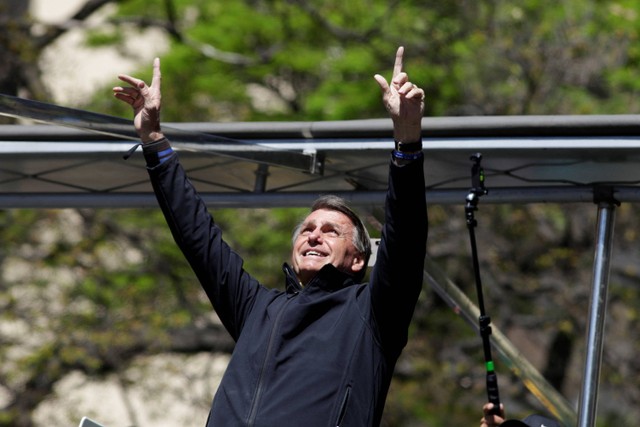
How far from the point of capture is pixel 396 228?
10.1 ft

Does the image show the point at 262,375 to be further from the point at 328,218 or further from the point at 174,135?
the point at 174,135

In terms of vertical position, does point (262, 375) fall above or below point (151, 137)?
below

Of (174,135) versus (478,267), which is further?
(174,135)

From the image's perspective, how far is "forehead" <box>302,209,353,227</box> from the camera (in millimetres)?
3439

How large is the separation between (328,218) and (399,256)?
15.7 inches

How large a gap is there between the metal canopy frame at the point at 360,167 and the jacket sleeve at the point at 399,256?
0.75 m

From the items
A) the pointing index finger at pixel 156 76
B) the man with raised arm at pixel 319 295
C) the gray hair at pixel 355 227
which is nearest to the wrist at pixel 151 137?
the man with raised arm at pixel 319 295

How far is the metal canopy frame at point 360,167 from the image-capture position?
3770 millimetres

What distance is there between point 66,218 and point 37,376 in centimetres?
162

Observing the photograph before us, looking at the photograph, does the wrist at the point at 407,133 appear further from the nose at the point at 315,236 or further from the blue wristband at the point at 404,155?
the nose at the point at 315,236

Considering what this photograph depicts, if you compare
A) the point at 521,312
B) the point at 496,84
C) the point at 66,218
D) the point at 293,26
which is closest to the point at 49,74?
the point at 66,218

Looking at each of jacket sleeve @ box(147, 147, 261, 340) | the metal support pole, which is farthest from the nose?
the metal support pole

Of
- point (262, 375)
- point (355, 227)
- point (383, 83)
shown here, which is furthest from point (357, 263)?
point (383, 83)

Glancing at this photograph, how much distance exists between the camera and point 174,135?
3838 mm
